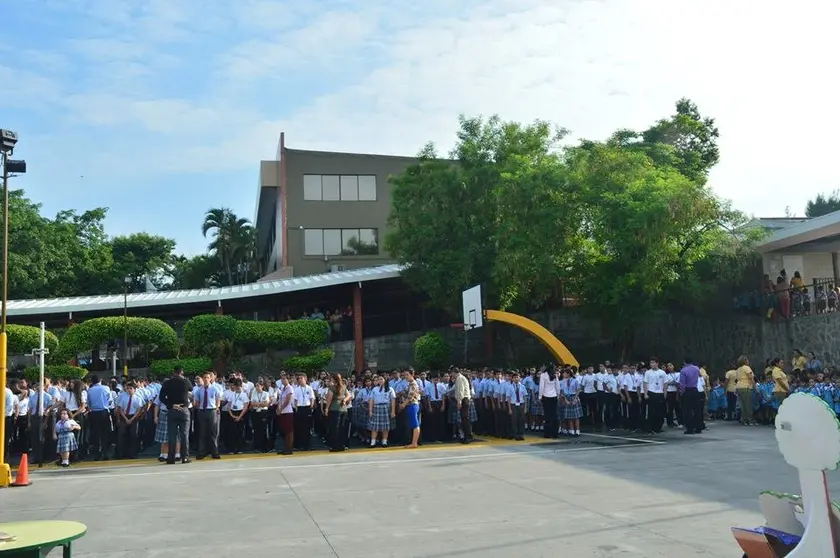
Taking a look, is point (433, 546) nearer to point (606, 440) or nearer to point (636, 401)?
point (606, 440)

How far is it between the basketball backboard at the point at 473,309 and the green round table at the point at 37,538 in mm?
16895

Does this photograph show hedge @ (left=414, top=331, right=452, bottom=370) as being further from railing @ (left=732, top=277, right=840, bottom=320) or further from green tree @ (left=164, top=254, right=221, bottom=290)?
green tree @ (left=164, top=254, right=221, bottom=290)

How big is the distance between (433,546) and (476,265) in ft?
67.3

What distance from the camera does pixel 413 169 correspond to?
30.0 metres

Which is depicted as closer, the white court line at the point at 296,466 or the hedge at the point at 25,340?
the white court line at the point at 296,466

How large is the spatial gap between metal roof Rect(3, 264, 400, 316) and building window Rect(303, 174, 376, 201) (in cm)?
905

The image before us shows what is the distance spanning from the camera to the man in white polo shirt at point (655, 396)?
19062 millimetres

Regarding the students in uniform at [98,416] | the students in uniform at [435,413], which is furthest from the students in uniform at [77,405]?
the students in uniform at [435,413]

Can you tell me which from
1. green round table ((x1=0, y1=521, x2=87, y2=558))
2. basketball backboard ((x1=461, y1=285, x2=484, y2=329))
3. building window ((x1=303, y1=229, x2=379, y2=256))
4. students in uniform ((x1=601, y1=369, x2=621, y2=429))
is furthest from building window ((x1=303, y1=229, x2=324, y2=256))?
green round table ((x1=0, y1=521, x2=87, y2=558))

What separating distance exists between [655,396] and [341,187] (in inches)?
981

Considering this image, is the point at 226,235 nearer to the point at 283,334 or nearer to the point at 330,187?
the point at 330,187

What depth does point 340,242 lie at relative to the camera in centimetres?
4044

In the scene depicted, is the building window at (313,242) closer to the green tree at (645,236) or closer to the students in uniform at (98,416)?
the green tree at (645,236)

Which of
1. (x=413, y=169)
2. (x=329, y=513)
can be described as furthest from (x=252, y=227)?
(x=329, y=513)
